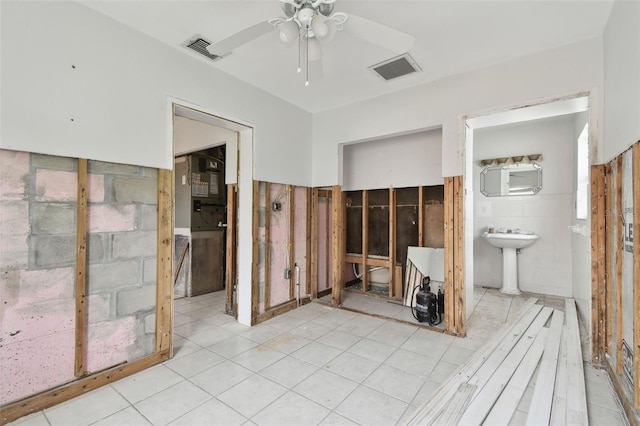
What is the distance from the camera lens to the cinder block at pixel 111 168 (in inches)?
90.2

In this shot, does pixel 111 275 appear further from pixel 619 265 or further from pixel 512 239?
pixel 512 239

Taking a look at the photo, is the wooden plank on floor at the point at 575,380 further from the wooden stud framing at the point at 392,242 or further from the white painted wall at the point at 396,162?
the white painted wall at the point at 396,162

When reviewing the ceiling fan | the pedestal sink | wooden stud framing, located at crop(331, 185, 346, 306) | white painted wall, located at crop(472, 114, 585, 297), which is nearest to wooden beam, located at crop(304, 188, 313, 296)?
wooden stud framing, located at crop(331, 185, 346, 306)

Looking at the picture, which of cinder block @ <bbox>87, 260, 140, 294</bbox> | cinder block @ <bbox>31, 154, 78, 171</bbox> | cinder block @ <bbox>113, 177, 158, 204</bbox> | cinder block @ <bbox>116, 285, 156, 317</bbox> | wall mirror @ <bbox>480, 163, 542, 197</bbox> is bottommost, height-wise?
cinder block @ <bbox>116, 285, 156, 317</bbox>

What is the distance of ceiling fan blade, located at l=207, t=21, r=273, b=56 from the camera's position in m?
1.84

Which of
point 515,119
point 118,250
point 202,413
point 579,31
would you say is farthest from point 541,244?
point 118,250

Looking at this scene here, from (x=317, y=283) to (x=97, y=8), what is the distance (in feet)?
13.6

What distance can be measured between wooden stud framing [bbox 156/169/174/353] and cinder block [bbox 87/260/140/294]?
0.69 ft

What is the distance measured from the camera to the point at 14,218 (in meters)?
1.93

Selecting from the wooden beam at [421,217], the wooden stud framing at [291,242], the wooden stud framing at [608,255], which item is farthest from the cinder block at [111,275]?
the wooden stud framing at [608,255]

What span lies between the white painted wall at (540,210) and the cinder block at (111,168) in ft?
17.8

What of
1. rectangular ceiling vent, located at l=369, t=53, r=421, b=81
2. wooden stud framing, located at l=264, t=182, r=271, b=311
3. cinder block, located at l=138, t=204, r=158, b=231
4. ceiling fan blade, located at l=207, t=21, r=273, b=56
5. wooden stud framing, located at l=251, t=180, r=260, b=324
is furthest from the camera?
wooden stud framing, located at l=264, t=182, r=271, b=311

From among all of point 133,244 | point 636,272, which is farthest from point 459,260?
point 133,244

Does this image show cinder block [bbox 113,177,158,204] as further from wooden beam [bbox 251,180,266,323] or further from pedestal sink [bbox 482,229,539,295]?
pedestal sink [bbox 482,229,539,295]
